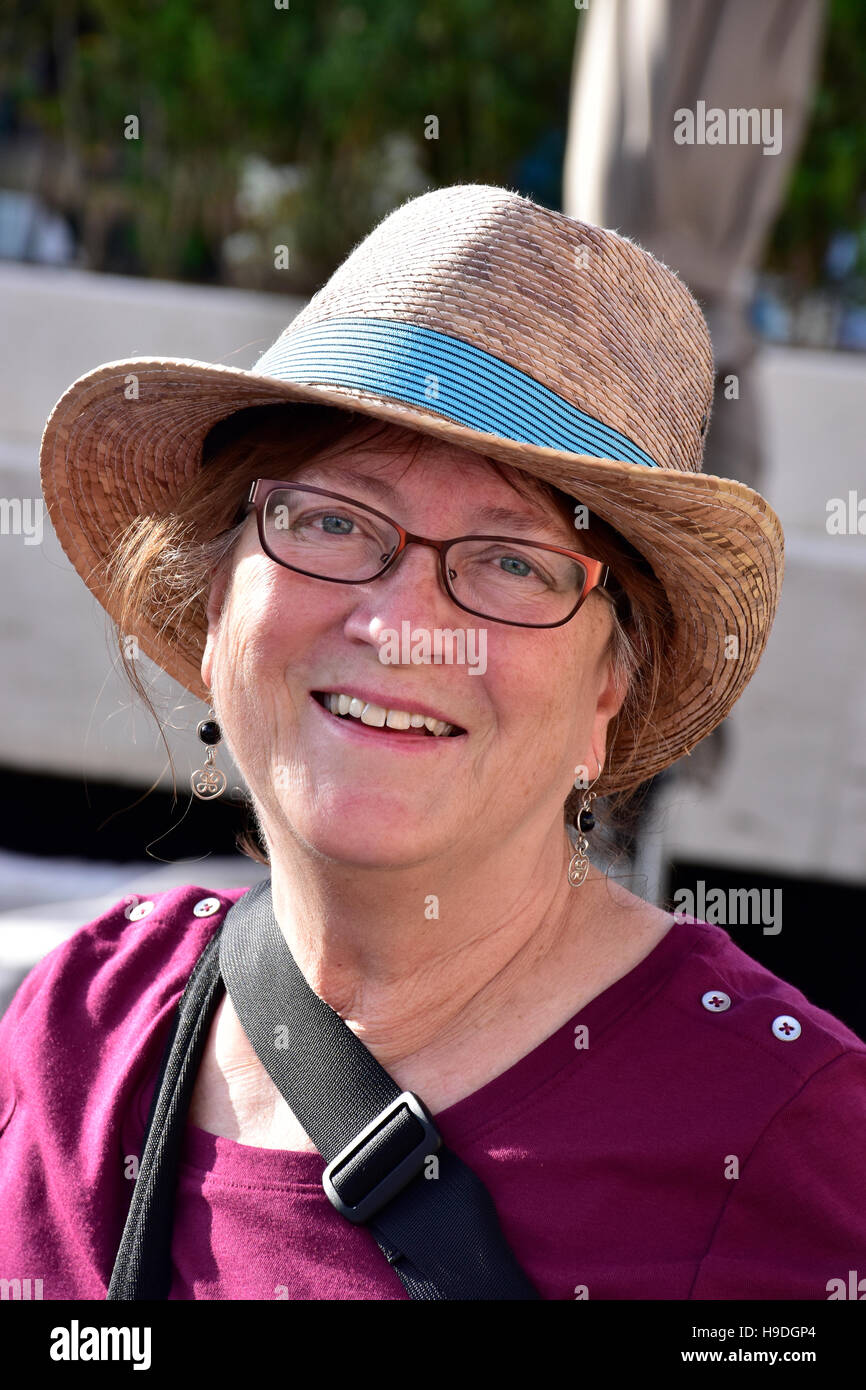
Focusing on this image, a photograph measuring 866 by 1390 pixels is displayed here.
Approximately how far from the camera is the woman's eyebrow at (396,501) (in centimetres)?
179

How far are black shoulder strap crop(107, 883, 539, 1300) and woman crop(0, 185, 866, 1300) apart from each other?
0.8 inches

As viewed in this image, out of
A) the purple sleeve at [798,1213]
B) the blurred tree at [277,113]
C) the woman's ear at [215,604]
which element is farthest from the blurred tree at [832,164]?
the purple sleeve at [798,1213]

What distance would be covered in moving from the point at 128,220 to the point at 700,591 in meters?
8.82

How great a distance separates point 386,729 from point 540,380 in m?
0.47

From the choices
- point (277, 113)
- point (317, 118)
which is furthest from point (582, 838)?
point (317, 118)

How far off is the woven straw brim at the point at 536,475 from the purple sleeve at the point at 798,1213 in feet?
2.04

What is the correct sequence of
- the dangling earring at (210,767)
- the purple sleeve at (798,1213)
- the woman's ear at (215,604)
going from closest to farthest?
the purple sleeve at (798,1213) → the woman's ear at (215,604) → the dangling earring at (210,767)

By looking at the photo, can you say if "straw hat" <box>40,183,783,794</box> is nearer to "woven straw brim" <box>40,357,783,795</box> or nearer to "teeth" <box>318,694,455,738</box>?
"woven straw brim" <box>40,357,783,795</box>

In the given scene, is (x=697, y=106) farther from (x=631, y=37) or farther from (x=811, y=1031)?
(x=811, y=1031)

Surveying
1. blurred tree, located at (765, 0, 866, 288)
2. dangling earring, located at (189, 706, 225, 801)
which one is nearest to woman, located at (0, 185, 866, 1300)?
dangling earring, located at (189, 706, 225, 801)

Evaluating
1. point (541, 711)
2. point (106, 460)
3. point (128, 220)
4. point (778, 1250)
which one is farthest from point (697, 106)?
point (128, 220)

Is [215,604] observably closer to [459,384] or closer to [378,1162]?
[459,384]

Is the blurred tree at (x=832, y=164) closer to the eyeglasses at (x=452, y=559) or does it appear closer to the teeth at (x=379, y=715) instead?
the eyeglasses at (x=452, y=559)

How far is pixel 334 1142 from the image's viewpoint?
1778 millimetres
